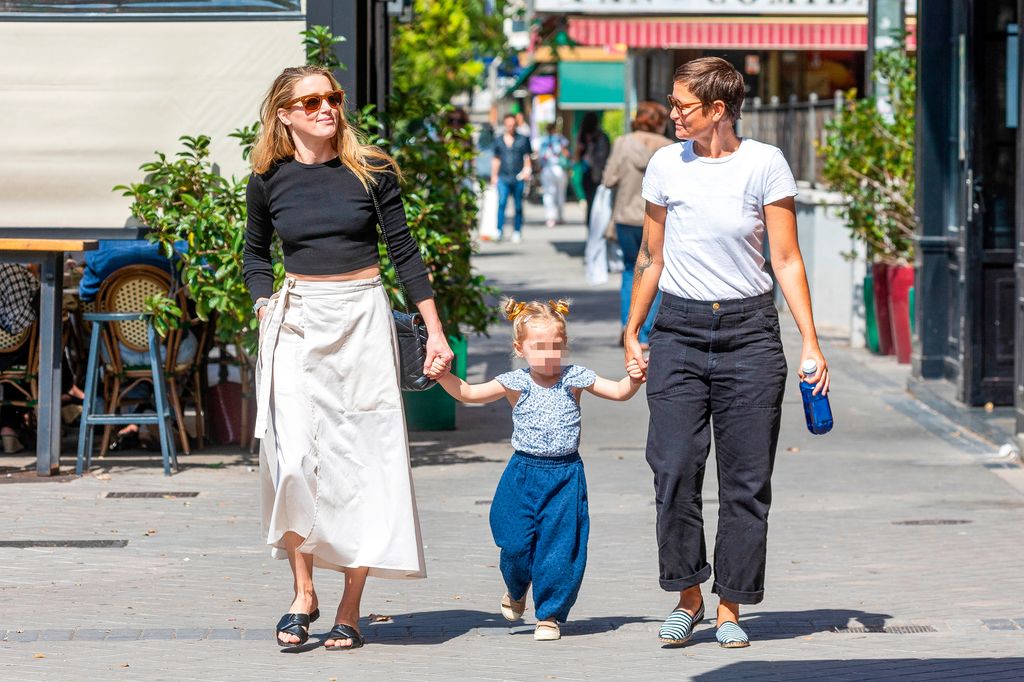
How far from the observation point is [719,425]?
5.86 meters

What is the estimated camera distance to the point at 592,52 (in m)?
45.5

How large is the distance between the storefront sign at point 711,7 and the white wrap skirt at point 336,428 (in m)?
14.0

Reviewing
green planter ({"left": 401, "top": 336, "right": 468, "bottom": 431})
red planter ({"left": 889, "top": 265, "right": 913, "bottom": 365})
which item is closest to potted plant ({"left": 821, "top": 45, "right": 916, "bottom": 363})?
red planter ({"left": 889, "top": 265, "right": 913, "bottom": 365})

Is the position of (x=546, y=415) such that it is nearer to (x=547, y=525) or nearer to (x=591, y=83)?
(x=547, y=525)

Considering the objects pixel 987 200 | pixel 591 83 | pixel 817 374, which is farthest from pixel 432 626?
pixel 591 83

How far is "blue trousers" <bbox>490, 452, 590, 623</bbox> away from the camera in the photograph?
5.89 meters

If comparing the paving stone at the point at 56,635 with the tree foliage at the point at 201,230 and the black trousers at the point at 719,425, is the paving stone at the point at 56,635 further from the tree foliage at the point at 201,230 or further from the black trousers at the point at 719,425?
the tree foliage at the point at 201,230

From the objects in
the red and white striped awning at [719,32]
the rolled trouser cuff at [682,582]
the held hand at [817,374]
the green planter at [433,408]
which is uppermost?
the red and white striped awning at [719,32]

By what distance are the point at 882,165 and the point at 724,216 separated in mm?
8808

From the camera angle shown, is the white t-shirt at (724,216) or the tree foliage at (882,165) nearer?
the white t-shirt at (724,216)

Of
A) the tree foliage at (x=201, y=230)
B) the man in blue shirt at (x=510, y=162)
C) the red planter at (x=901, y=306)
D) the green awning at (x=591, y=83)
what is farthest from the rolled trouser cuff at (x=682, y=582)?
the green awning at (x=591, y=83)

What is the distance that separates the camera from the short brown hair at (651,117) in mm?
14430

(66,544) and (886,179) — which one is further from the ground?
(886,179)

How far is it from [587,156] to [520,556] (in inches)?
809
